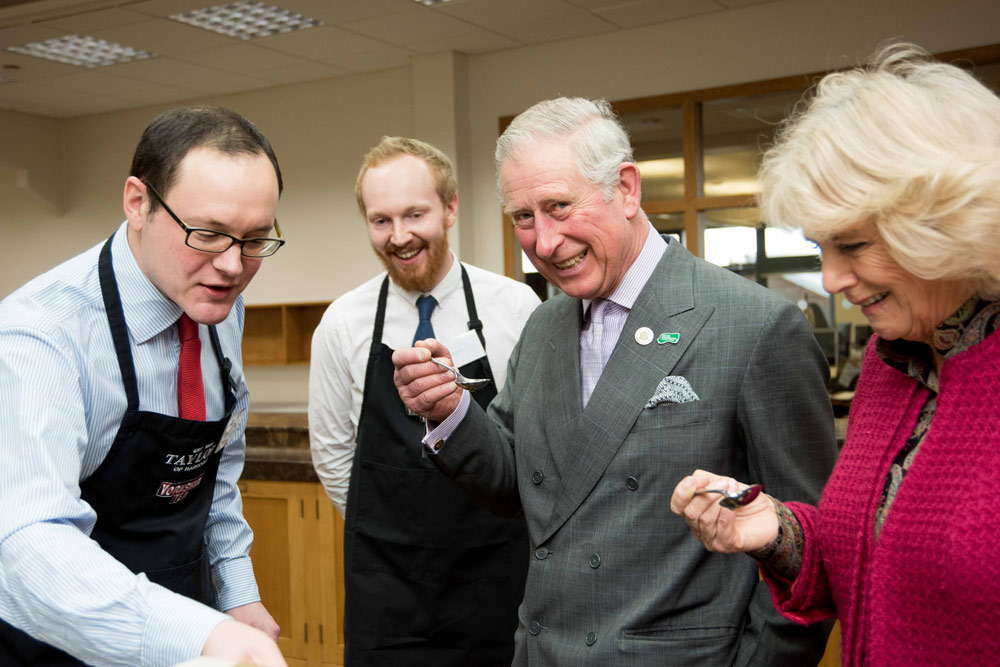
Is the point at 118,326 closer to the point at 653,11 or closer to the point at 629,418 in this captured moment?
the point at 629,418

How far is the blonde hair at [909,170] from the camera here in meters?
1.12

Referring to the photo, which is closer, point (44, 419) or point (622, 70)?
point (44, 419)

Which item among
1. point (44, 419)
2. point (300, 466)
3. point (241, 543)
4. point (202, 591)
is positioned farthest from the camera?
point (300, 466)

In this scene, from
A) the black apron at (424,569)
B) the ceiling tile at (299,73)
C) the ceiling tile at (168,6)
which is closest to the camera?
the black apron at (424,569)

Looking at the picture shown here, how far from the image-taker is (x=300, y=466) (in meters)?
3.80

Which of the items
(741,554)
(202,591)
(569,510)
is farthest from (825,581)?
(202,591)

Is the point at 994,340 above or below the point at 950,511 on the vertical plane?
above

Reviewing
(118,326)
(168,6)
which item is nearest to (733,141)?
(168,6)

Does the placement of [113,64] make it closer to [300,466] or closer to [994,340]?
[300,466]

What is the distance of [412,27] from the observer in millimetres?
5770

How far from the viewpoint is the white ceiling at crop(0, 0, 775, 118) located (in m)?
5.29

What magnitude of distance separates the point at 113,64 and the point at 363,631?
5357mm

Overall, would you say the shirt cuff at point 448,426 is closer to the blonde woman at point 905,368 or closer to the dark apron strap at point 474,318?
the blonde woman at point 905,368

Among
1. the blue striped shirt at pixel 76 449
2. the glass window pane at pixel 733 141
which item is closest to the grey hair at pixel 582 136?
the blue striped shirt at pixel 76 449
